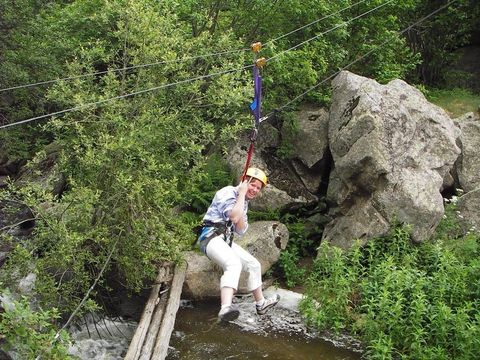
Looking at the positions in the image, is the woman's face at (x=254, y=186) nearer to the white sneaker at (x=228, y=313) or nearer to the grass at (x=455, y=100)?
the white sneaker at (x=228, y=313)

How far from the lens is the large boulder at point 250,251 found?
998cm

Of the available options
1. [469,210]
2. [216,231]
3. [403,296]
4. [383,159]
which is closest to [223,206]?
[216,231]

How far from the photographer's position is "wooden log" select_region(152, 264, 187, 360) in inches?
294

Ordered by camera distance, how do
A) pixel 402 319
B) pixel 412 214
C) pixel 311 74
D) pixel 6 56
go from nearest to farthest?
1. pixel 402 319
2. pixel 412 214
3. pixel 311 74
4. pixel 6 56

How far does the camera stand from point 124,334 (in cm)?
905

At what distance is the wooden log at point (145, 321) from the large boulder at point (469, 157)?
7.17 m

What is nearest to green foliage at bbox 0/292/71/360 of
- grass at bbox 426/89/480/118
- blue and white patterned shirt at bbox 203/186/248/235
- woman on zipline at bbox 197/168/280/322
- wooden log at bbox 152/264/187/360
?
wooden log at bbox 152/264/187/360

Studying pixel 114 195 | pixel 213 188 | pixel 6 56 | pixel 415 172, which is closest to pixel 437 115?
pixel 415 172

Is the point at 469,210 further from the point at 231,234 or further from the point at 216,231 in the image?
the point at 216,231

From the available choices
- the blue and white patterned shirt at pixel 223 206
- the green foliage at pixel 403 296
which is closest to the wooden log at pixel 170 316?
the blue and white patterned shirt at pixel 223 206

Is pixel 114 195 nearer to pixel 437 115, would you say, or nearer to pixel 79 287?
pixel 79 287

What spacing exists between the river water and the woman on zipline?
2.65 feet

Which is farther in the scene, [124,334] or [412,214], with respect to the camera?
[412,214]

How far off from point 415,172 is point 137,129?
5.68 meters
